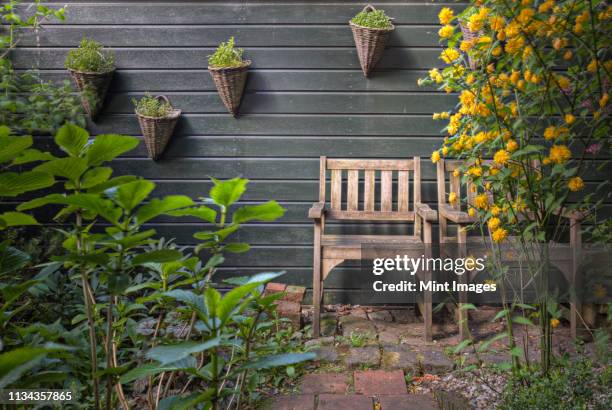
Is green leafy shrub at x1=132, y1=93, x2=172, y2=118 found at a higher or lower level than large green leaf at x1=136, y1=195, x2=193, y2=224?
higher

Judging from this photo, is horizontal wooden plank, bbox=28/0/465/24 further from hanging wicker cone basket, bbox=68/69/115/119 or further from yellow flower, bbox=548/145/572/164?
yellow flower, bbox=548/145/572/164

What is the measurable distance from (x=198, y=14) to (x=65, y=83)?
2.94ft

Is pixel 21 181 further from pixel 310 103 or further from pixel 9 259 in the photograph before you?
pixel 310 103

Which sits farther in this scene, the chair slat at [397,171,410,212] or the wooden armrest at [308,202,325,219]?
the chair slat at [397,171,410,212]

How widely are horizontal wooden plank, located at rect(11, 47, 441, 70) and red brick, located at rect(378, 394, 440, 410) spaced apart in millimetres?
2004

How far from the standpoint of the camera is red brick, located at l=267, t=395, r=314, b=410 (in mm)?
2389

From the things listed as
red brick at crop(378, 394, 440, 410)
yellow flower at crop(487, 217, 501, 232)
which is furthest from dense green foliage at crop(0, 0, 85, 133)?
yellow flower at crop(487, 217, 501, 232)

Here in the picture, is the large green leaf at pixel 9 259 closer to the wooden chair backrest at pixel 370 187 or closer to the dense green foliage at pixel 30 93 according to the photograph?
the dense green foliage at pixel 30 93

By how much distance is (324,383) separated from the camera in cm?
262

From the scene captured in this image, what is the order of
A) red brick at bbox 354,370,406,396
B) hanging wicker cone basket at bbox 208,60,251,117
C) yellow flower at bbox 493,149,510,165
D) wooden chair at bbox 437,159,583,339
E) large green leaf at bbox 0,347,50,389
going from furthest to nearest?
hanging wicker cone basket at bbox 208,60,251,117, wooden chair at bbox 437,159,583,339, red brick at bbox 354,370,406,396, yellow flower at bbox 493,149,510,165, large green leaf at bbox 0,347,50,389

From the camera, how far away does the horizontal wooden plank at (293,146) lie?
369cm

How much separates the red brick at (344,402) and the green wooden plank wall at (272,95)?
4.27 ft

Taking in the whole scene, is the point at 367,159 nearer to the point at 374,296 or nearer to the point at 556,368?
the point at 374,296

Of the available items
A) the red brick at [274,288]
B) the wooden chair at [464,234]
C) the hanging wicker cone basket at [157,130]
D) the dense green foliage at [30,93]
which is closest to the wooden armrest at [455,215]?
the wooden chair at [464,234]
